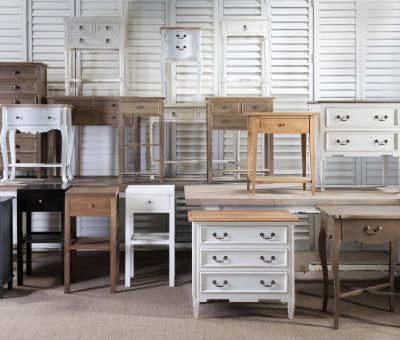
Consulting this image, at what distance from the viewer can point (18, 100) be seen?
571 cm

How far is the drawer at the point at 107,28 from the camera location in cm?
599

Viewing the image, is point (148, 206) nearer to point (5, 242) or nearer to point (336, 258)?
point (5, 242)

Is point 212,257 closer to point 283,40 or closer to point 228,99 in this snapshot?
point 228,99

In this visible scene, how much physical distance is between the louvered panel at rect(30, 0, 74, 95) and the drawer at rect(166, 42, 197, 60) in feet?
3.69

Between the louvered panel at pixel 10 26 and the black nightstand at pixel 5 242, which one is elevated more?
the louvered panel at pixel 10 26

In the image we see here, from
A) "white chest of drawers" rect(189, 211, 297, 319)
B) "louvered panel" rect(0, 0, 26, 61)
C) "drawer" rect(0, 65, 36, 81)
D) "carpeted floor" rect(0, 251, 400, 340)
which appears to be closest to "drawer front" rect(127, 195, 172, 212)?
"carpeted floor" rect(0, 251, 400, 340)

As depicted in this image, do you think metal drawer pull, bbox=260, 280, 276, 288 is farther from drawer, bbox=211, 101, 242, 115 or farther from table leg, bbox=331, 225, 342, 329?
drawer, bbox=211, 101, 242, 115

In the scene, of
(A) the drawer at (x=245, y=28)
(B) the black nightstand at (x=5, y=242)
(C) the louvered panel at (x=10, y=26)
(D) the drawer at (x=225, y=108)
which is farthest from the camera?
(C) the louvered panel at (x=10, y=26)

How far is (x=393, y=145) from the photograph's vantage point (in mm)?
5062

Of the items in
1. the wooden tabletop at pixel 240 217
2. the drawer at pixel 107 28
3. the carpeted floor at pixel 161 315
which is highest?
the drawer at pixel 107 28

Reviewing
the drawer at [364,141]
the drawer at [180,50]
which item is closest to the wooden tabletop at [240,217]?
the drawer at [364,141]

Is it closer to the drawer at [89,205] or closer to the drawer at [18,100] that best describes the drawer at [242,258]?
the drawer at [89,205]

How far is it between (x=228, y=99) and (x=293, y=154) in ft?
3.82

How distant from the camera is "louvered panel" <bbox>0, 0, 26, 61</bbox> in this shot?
6164 mm
